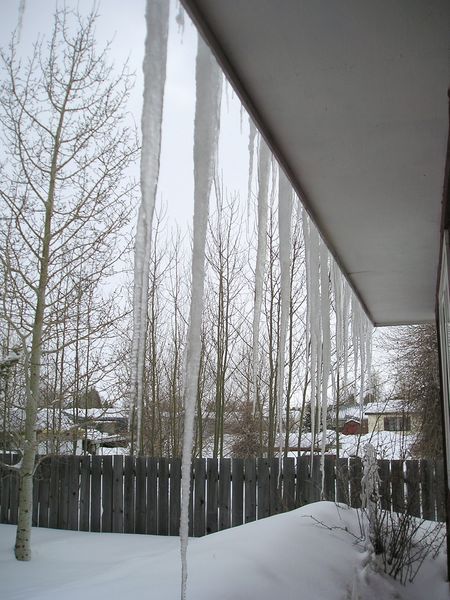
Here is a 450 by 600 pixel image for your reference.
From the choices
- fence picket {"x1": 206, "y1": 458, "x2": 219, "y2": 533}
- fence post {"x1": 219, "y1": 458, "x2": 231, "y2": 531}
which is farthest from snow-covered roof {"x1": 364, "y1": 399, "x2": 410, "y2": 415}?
fence picket {"x1": 206, "y1": 458, "x2": 219, "y2": 533}

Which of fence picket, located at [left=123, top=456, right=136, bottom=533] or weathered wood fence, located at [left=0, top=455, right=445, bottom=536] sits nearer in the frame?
weathered wood fence, located at [left=0, top=455, right=445, bottom=536]

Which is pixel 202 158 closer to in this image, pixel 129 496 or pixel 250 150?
pixel 250 150

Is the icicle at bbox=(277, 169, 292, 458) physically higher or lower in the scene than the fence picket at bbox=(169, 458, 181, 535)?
higher

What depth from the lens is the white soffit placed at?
1373 millimetres

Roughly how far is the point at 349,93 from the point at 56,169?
5.42m

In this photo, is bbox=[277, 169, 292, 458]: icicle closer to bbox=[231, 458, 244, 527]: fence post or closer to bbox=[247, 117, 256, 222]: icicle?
bbox=[247, 117, 256, 222]: icicle

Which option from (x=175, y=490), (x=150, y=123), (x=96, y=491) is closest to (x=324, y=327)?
(x=150, y=123)

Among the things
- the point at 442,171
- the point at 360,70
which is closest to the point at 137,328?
the point at 360,70

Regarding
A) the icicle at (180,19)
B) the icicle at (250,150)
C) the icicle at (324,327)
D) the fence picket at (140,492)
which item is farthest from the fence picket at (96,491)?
the icicle at (180,19)

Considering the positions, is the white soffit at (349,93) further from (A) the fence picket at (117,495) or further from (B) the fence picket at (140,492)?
(A) the fence picket at (117,495)

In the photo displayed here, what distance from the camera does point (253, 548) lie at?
3.08 meters

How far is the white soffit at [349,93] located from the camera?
137 centimetres

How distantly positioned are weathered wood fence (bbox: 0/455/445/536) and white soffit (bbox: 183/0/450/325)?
4.37m

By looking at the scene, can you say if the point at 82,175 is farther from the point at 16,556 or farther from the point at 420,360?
the point at 420,360
